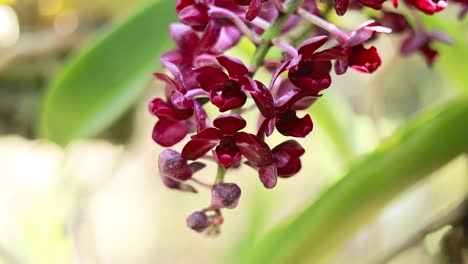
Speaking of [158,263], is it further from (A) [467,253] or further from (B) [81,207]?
(A) [467,253]

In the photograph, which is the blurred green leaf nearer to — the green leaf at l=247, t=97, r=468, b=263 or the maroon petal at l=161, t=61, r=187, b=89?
the green leaf at l=247, t=97, r=468, b=263

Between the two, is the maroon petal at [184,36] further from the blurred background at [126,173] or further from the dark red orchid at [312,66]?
the blurred background at [126,173]

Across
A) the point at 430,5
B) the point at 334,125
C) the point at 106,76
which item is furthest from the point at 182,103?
the point at 334,125

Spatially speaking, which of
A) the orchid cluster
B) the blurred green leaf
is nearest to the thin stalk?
the orchid cluster

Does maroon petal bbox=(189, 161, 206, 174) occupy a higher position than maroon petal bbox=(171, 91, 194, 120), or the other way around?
maroon petal bbox=(171, 91, 194, 120)

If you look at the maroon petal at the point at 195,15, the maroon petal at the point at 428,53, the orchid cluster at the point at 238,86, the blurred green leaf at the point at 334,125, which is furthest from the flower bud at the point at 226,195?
the blurred green leaf at the point at 334,125

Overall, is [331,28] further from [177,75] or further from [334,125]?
[334,125]
